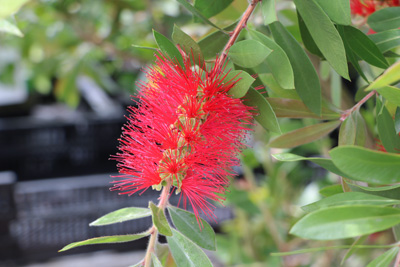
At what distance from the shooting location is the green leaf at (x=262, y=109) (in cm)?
36

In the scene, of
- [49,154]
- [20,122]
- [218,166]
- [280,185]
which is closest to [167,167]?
[218,166]

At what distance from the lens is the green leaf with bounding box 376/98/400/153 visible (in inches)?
14.3

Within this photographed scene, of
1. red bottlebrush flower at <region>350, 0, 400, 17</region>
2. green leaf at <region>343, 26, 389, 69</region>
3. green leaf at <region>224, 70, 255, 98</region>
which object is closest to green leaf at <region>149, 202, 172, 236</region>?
green leaf at <region>224, 70, 255, 98</region>

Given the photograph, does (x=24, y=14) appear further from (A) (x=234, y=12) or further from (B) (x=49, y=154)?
(A) (x=234, y=12)

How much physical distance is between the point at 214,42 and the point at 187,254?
0.19m

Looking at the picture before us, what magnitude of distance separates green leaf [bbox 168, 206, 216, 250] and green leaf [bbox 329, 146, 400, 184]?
0.15 meters

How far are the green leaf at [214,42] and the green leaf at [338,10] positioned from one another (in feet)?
0.30

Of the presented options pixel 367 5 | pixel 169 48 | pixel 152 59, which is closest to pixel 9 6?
pixel 169 48

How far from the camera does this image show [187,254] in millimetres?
366

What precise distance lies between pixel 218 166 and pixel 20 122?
163 cm

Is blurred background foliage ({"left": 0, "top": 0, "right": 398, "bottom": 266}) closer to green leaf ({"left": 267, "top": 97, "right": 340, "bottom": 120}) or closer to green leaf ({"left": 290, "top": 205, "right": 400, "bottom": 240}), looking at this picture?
green leaf ({"left": 267, "top": 97, "right": 340, "bottom": 120})

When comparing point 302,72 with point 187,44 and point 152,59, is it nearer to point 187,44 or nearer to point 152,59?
point 187,44

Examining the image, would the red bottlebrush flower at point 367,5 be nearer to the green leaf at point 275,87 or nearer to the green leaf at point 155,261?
the green leaf at point 275,87

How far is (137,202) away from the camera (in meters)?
1.49
